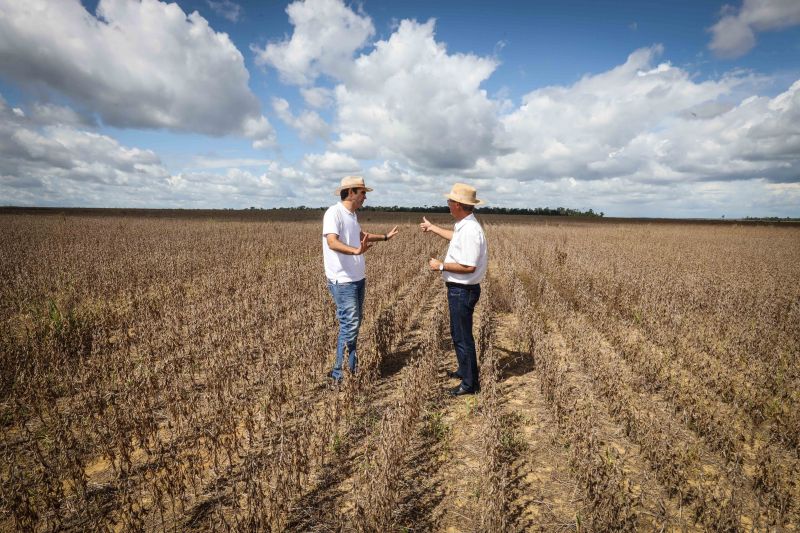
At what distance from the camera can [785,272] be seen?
13.0 metres

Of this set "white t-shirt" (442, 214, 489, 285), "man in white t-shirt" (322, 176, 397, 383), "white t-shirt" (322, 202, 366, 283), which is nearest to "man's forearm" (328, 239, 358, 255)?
"man in white t-shirt" (322, 176, 397, 383)

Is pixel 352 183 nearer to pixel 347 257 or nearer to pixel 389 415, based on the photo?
pixel 347 257

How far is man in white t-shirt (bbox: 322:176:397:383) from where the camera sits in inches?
182

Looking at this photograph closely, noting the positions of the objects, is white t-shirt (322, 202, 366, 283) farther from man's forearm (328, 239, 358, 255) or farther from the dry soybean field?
the dry soybean field

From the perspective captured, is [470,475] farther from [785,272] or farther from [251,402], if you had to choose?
[785,272]

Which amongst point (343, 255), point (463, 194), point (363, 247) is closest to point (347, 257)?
point (343, 255)

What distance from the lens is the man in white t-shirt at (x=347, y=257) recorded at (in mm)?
4625

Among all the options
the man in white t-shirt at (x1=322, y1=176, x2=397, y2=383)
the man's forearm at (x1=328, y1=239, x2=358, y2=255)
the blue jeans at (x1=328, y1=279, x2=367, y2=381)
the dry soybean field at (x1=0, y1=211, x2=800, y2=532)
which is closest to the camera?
the dry soybean field at (x1=0, y1=211, x2=800, y2=532)

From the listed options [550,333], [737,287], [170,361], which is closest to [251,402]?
[170,361]

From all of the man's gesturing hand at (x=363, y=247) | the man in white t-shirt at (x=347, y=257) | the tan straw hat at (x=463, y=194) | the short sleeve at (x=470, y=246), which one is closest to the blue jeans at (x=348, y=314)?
the man in white t-shirt at (x=347, y=257)

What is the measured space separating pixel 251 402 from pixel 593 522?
385cm

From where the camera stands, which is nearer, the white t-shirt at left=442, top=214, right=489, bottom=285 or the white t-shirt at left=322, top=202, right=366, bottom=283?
the white t-shirt at left=442, top=214, right=489, bottom=285

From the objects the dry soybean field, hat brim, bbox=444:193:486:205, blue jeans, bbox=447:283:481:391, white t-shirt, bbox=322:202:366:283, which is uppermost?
hat brim, bbox=444:193:486:205

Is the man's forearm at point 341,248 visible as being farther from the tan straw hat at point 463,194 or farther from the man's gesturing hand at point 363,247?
the tan straw hat at point 463,194
